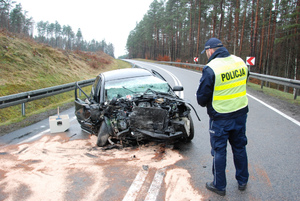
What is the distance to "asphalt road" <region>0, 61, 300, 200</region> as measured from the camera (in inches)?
125

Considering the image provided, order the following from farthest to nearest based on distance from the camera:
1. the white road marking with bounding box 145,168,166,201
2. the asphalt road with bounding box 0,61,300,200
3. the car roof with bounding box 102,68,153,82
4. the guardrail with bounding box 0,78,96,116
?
the guardrail with bounding box 0,78,96,116 → the car roof with bounding box 102,68,153,82 → the asphalt road with bounding box 0,61,300,200 → the white road marking with bounding box 145,168,166,201

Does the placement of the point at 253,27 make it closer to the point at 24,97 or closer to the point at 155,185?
the point at 24,97

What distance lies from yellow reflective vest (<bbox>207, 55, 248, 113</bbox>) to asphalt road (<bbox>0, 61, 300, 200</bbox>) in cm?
117

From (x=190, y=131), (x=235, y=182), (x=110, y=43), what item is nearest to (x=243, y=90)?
(x=235, y=182)

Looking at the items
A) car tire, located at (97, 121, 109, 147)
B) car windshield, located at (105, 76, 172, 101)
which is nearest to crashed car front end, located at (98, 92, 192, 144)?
car tire, located at (97, 121, 109, 147)

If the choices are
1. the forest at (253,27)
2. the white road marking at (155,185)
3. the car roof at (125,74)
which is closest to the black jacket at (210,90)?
the white road marking at (155,185)

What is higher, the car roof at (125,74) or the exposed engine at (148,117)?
the car roof at (125,74)

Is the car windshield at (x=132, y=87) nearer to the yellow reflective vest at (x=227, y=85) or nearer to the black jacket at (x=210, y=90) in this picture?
the black jacket at (x=210, y=90)

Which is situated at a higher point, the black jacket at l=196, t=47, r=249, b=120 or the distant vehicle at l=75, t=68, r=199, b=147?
the black jacket at l=196, t=47, r=249, b=120

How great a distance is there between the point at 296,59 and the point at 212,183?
37999 mm

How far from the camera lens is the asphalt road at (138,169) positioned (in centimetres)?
318

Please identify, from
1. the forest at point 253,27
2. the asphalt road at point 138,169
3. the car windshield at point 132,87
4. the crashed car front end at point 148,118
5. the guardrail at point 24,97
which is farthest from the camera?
the forest at point 253,27

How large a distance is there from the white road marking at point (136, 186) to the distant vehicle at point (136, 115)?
2.73 ft

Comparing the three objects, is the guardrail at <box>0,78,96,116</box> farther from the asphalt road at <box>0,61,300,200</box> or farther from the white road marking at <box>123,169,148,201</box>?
the white road marking at <box>123,169,148,201</box>
